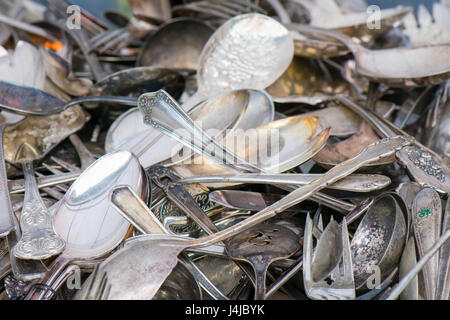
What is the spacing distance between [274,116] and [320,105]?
0.29 ft

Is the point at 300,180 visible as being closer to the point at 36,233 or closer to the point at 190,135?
the point at 190,135

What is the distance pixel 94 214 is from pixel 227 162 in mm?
158

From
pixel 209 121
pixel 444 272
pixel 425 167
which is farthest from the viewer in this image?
pixel 209 121

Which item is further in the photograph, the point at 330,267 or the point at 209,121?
the point at 209,121

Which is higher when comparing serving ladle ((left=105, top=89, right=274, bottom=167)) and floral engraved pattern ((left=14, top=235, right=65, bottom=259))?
serving ladle ((left=105, top=89, right=274, bottom=167))

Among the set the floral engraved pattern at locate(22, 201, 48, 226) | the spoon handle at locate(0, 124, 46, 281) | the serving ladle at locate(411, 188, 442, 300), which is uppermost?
the serving ladle at locate(411, 188, 442, 300)

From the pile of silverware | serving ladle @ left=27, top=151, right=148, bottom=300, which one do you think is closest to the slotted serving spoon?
the pile of silverware

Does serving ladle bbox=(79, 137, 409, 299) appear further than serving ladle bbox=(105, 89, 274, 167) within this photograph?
No

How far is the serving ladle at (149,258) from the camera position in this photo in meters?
0.38

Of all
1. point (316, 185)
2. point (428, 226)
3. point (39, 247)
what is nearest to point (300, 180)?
point (316, 185)

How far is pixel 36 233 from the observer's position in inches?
17.3

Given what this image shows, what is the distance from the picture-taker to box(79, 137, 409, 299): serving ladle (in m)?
0.38

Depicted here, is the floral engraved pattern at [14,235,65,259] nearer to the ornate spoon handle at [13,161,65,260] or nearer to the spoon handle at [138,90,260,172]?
the ornate spoon handle at [13,161,65,260]
